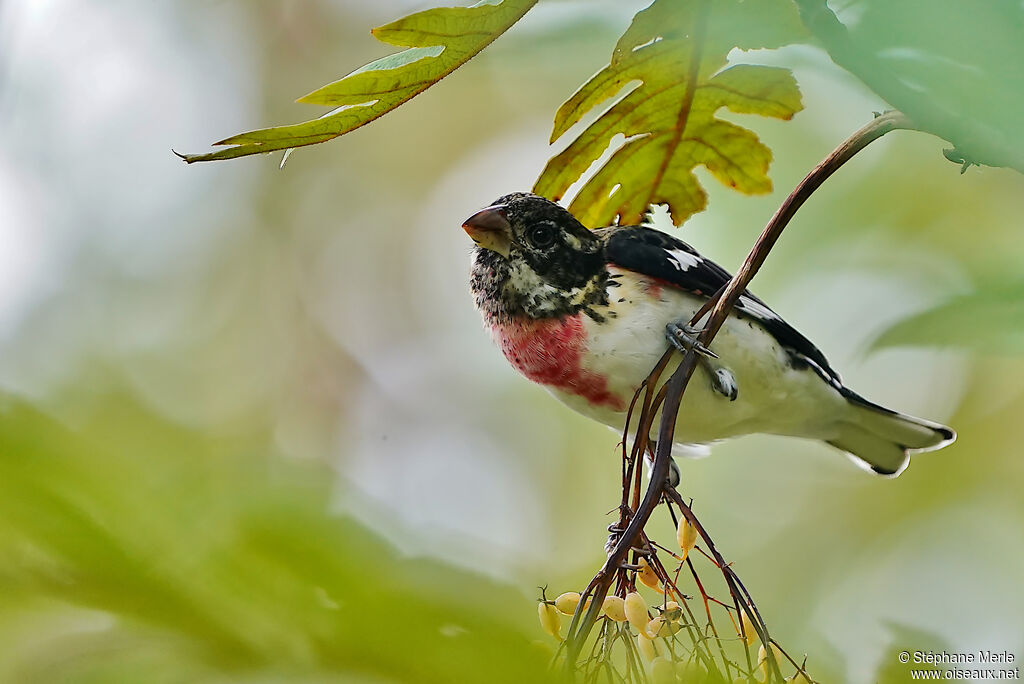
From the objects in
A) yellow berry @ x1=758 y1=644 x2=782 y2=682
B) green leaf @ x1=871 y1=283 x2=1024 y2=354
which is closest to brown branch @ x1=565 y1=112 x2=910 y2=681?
yellow berry @ x1=758 y1=644 x2=782 y2=682

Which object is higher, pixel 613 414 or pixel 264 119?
pixel 264 119

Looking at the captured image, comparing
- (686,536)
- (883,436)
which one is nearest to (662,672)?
(686,536)

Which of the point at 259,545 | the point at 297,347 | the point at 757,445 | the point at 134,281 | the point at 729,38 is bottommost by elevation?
the point at 259,545

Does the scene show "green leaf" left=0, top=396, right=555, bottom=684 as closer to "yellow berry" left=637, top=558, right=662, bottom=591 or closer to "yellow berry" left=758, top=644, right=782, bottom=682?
"yellow berry" left=758, top=644, right=782, bottom=682

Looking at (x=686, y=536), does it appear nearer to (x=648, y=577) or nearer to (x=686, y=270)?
(x=648, y=577)

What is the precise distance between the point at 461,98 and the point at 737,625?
5.39 m

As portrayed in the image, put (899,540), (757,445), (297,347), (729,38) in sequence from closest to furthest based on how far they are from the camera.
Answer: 1. (729,38)
2. (899,540)
3. (757,445)
4. (297,347)

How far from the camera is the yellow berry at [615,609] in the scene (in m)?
1.45

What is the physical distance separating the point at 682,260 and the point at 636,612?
1.34m

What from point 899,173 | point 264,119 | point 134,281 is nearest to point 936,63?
point 899,173

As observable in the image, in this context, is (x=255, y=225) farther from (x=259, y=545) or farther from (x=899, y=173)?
(x=259, y=545)

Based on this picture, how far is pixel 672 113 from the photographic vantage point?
5.73 feet

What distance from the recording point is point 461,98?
6.51 m

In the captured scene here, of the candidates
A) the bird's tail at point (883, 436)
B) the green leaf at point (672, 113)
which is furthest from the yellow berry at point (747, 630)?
the bird's tail at point (883, 436)
